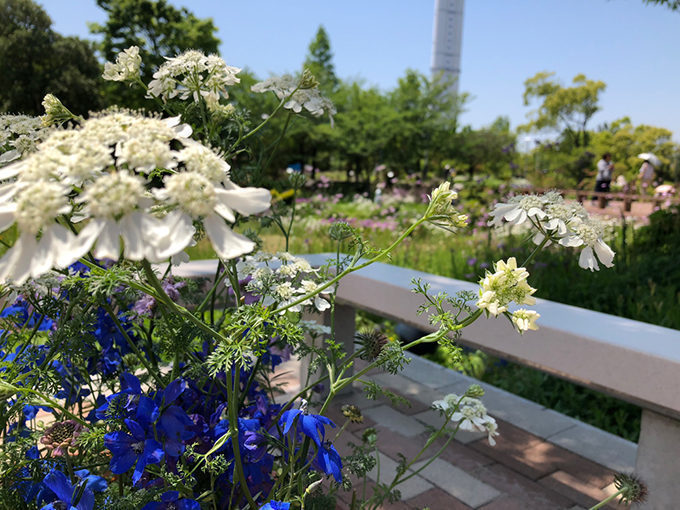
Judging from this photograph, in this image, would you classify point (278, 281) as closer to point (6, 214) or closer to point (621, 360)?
point (6, 214)

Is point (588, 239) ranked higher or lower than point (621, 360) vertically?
higher

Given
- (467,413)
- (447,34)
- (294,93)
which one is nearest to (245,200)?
(294,93)

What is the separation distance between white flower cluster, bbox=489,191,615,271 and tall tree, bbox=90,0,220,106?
19.4 meters

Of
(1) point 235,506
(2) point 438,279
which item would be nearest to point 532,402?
(2) point 438,279

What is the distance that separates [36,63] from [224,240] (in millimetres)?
21261

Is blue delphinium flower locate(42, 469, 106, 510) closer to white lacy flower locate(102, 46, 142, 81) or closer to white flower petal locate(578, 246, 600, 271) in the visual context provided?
white lacy flower locate(102, 46, 142, 81)

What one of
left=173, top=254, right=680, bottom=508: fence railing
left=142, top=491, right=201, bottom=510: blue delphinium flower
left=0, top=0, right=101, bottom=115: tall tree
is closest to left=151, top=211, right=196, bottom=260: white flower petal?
left=142, top=491, right=201, bottom=510: blue delphinium flower

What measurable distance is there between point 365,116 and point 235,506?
17.8m

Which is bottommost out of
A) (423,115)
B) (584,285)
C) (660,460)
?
(660,460)

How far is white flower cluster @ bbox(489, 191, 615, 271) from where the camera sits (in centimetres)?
124

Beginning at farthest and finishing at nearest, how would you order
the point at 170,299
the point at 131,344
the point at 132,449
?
the point at 131,344
the point at 132,449
the point at 170,299

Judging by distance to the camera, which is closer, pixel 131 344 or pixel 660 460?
pixel 131 344

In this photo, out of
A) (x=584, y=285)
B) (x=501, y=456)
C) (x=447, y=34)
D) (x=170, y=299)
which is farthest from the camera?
(x=447, y=34)

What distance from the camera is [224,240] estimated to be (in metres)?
0.76
